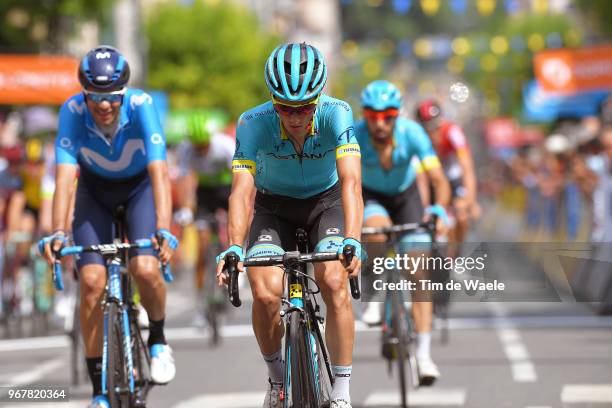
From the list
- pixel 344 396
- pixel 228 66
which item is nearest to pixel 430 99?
pixel 344 396

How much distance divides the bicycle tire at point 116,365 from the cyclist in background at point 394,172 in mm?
2457

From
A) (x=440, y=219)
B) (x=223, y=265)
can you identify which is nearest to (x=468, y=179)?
(x=440, y=219)

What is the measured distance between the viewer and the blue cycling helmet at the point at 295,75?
681cm

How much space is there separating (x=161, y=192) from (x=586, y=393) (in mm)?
3457

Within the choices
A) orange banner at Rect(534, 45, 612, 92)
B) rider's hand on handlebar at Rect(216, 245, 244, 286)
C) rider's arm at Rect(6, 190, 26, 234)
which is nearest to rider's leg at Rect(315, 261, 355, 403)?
rider's hand on handlebar at Rect(216, 245, 244, 286)

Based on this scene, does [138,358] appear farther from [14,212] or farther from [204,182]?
[14,212]

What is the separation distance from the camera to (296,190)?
736 cm

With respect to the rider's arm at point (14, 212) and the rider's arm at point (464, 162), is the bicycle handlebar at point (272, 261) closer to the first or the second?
the rider's arm at point (464, 162)

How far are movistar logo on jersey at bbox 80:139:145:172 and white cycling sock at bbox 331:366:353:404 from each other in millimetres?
2251

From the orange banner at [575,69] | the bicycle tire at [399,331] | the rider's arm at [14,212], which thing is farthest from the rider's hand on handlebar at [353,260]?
the orange banner at [575,69]

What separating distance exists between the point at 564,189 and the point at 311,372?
53.9ft

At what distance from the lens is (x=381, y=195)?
1102 centimetres

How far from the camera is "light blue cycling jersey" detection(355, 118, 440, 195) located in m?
10.6

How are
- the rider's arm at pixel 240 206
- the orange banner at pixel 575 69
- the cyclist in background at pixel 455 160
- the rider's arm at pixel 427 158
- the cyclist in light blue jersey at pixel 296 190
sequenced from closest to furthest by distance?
the cyclist in light blue jersey at pixel 296 190 → the rider's arm at pixel 240 206 → the rider's arm at pixel 427 158 → the cyclist in background at pixel 455 160 → the orange banner at pixel 575 69
